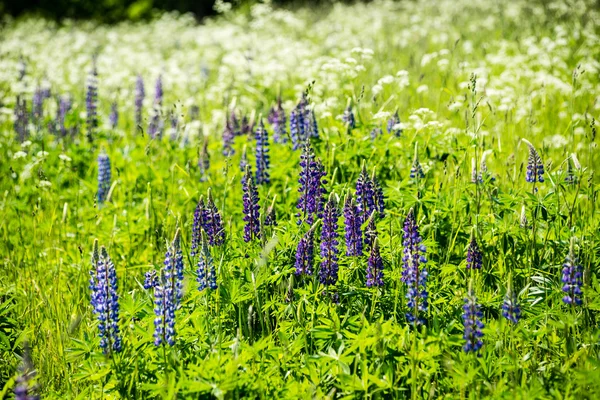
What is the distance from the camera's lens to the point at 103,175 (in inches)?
178

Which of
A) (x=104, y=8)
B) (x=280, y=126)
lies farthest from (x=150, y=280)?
(x=104, y=8)

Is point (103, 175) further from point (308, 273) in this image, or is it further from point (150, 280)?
point (308, 273)

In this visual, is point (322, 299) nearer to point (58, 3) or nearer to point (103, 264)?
point (103, 264)

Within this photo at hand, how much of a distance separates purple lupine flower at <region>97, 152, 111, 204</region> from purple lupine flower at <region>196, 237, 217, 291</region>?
6.87 ft

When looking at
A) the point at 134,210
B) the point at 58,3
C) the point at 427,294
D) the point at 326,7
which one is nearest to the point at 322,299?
the point at 427,294

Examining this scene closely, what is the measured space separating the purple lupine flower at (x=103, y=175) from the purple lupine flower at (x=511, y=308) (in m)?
3.20

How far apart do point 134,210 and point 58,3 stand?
72.8 feet

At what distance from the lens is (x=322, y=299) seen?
2.81 m

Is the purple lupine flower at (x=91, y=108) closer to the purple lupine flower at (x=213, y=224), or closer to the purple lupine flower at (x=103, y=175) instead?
the purple lupine flower at (x=103, y=175)

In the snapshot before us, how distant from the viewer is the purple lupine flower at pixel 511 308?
2.34 metres

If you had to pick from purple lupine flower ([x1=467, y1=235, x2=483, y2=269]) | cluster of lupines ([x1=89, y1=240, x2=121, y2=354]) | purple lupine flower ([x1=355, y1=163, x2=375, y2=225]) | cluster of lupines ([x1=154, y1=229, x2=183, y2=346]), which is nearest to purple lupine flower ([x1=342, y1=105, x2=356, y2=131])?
purple lupine flower ([x1=355, y1=163, x2=375, y2=225])

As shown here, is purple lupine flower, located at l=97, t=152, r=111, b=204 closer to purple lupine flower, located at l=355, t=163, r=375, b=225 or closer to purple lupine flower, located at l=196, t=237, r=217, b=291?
purple lupine flower, located at l=196, t=237, r=217, b=291

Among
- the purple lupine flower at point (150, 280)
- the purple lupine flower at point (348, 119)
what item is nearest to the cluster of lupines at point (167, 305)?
the purple lupine flower at point (150, 280)

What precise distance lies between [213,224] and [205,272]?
31 cm
